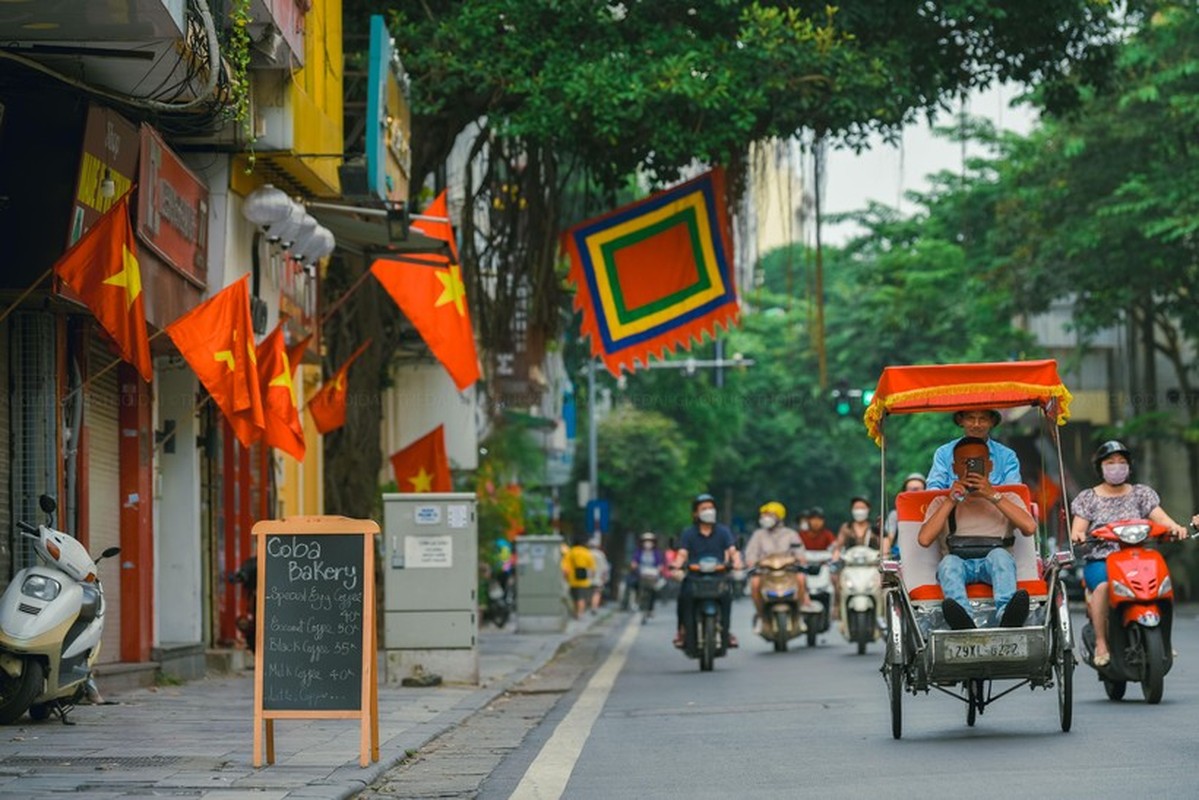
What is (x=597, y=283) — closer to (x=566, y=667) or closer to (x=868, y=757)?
(x=566, y=667)

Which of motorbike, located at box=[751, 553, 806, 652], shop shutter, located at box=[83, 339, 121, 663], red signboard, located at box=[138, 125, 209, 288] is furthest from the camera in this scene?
motorbike, located at box=[751, 553, 806, 652]

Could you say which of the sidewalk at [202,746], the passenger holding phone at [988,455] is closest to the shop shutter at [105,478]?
the sidewalk at [202,746]

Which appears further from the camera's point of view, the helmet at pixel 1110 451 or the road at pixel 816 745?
the helmet at pixel 1110 451

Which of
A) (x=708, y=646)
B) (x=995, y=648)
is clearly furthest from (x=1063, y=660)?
(x=708, y=646)

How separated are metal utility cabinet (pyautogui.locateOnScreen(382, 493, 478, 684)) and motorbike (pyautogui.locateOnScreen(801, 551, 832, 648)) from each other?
24.4 ft

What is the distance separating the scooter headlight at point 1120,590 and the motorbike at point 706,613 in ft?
26.6

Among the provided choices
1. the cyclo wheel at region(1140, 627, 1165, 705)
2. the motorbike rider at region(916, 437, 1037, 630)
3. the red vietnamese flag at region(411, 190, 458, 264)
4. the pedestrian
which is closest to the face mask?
the cyclo wheel at region(1140, 627, 1165, 705)

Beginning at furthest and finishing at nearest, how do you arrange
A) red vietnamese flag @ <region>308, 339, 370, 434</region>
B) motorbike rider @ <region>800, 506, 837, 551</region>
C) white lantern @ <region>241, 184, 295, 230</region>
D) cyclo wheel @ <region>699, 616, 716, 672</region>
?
motorbike rider @ <region>800, 506, 837, 551</region>, red vietnamese flag @ <region>308, 339, 370, 434</region>, cyclo wheel @ <region>699, 616, 716, 672</region>, white lantern @ <region>241, 184, 295, 230</region>

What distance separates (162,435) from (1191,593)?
1160 inches

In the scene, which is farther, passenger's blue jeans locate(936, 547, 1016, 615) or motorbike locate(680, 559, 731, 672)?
motorbike locate(680, 559, 731, 672)

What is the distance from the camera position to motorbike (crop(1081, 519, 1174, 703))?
1387 centimetres

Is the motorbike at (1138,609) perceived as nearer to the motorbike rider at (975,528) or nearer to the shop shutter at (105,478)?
the motorbike rider at (975,528)

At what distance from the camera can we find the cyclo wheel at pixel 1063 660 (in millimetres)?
12109

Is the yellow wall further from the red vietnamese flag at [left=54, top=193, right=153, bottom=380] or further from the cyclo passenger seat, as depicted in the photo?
the cyclo passenger seat
